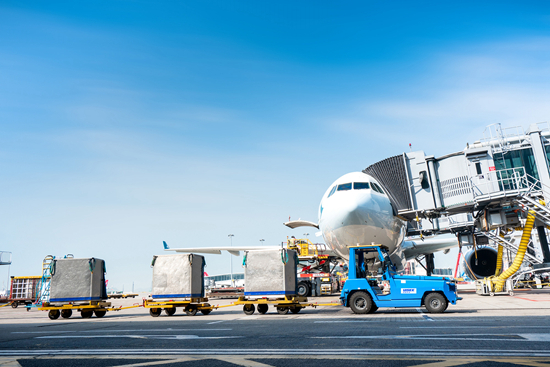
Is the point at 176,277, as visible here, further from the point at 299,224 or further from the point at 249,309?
the point at 299,224

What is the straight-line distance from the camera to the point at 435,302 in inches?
538

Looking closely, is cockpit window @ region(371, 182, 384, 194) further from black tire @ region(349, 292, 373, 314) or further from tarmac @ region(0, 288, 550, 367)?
tarmac @ region(0, 288, 550, 367)

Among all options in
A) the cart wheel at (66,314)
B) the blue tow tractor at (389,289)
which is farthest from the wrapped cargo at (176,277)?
the blue tow tractor at (389,289)

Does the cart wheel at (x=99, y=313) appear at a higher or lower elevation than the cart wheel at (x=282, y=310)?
higher

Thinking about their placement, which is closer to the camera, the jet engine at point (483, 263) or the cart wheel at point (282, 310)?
the cart wheel at point (282, 310)

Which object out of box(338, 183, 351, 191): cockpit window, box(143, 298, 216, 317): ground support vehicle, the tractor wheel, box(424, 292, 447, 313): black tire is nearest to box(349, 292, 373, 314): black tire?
box(424, 292, 447, 313): black tire

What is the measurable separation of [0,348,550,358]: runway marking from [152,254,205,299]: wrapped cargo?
35.7 ft

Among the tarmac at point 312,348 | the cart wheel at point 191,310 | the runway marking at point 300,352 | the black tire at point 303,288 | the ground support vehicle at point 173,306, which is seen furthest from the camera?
the black tire at point 303,288

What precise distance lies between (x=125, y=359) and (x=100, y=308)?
1441 centimetres

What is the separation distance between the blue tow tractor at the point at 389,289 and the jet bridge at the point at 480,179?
596 cm

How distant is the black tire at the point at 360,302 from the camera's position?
14164 millimetres

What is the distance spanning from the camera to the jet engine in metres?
26.4

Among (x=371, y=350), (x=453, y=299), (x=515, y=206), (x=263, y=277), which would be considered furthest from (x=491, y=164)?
(x=371, y=350)

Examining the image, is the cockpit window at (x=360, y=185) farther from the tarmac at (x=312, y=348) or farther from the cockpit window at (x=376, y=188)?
the tarmac at (x=312, y=348)
